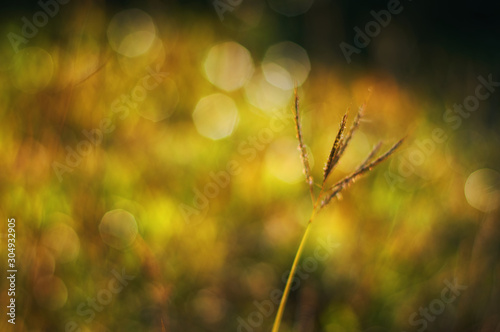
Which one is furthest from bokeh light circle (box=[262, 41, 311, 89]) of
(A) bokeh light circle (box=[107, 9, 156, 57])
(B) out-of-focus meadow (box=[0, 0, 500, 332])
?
(A) bokeh light circle (box=[107, 9, 156, 57])

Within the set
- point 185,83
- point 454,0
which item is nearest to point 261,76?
point 185,83

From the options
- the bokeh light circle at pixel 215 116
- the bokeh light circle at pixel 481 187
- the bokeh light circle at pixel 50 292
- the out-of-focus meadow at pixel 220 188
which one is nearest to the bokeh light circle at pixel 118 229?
the out-of-focus meadow at pixel 220 188

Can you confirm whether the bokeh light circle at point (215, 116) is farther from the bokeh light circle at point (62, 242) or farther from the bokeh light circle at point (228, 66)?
the bokeh light circle at point (62, 242)

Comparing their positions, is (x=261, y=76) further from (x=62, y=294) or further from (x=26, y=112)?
(x=62, y=294)

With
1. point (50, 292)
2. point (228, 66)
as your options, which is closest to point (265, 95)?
point (228, 66)

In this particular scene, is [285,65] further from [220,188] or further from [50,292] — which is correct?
[50,292]

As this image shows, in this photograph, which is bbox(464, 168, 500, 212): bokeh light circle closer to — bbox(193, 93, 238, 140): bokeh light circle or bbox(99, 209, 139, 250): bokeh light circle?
bbox(193, 93, 238, 140): bokeh light circle
